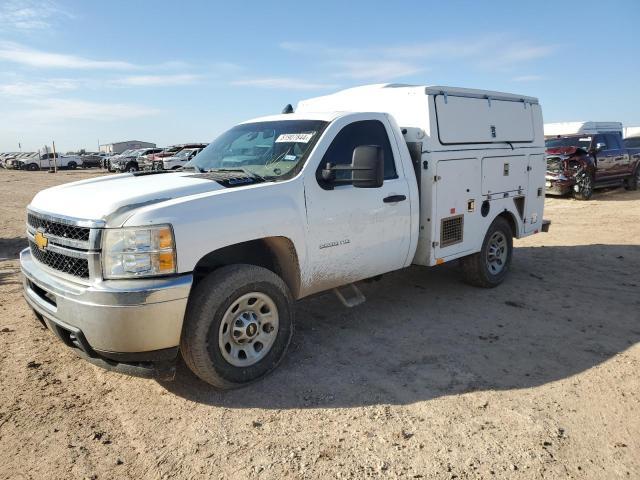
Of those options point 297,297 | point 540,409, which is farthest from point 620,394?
point 297,297

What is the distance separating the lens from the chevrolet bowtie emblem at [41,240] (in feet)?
11.7

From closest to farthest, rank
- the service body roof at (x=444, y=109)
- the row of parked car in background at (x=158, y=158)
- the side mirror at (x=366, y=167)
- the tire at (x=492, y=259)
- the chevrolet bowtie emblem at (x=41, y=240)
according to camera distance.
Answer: the chevrolet bowtie emblem at (x=41, y=240) → the side mirror at (x=366, y=167) → the service body roof at (x=444, y=109) → the tire at (x=492, y=259) → the row of parked car in background at (x=158, y=158)

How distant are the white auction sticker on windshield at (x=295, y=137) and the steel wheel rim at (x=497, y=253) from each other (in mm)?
2996

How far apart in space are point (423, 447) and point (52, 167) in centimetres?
4851

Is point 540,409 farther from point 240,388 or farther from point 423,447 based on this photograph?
point 240,388

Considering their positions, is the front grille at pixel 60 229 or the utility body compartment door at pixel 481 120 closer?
the front grille at pixel 60 229

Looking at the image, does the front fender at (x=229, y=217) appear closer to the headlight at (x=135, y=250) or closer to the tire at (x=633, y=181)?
the headlight at (x=135, y=250)

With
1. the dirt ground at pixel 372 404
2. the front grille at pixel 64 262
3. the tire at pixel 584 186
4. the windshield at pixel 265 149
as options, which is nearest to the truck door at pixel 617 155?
the tire at pixel 584 186

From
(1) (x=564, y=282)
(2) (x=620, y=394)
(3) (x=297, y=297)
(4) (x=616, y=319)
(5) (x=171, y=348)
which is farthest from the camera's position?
(1) (x=564, y=282)

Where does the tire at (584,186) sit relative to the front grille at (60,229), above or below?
below

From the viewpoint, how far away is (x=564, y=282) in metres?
6.41

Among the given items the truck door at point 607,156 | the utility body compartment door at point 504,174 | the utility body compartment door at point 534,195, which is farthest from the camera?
the truck door at point 607,156

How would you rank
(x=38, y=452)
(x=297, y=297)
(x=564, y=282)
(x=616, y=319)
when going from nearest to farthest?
(x=38, y=452) → (x=297, y=297) → (x=616, y=319) → (x=564, y=282)

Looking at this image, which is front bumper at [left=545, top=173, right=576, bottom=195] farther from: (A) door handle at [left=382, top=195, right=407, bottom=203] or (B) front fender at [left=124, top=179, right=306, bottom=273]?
(B) front fender at [left=124, top=179, right=306, bottom=273]
